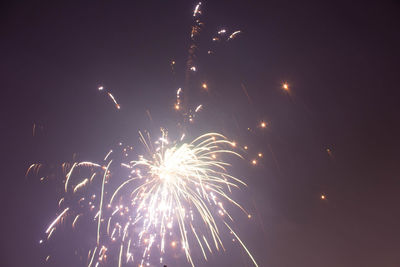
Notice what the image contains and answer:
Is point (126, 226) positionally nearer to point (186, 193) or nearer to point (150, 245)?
point (150, 245)

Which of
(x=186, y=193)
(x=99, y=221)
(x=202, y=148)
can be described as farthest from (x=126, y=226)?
(x=202, y=148)

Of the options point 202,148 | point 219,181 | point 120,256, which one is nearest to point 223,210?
point 219,181

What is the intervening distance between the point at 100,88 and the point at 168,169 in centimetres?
517

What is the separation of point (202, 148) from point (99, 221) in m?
6.14

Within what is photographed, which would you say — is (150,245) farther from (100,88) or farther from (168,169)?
(100,88)

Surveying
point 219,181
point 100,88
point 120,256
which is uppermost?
point 100,88

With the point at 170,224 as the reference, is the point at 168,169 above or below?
above

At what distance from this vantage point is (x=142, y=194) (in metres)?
29.6

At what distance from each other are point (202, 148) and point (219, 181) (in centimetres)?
192

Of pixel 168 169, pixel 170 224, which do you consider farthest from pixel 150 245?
pixel 168 169

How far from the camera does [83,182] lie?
28922mm

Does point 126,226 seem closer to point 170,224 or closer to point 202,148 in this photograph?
point 170,224

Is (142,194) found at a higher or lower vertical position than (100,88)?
lower

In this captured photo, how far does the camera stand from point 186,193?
29.3 metres
